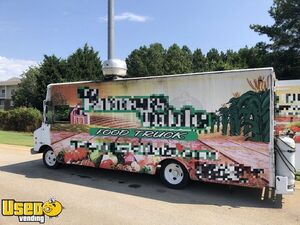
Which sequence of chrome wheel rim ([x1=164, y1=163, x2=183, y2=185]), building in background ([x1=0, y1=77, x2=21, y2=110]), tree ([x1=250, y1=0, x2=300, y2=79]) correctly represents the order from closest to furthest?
1. chrome wheel rim ([x1=164, y1=163, x2=183, y2=185])
2. tree ([x1=250, y1=0, x2=300, y2=79])
3. building in background ([x1=0, y1=77, x2=21, y2=110])

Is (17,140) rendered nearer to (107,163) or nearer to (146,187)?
(107,163)

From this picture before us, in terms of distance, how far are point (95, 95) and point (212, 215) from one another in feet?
16.1

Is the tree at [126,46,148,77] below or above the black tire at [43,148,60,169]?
above

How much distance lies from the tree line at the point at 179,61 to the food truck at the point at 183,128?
16.6 meters

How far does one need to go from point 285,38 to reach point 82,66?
22.0 meters

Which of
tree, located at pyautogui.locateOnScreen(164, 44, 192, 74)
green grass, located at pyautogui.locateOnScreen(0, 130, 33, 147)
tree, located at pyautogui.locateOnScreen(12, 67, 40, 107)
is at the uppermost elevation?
tree, located at pyautogui.locateOnScreen(164, 44, 192, 74)

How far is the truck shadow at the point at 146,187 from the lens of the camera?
7.61 metres

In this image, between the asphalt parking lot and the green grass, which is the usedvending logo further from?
the green grass

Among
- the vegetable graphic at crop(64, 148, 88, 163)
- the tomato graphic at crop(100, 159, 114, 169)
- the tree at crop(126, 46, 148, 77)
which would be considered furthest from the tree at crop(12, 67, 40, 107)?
the tomato graphic at crop(100, 159, 114, 169)

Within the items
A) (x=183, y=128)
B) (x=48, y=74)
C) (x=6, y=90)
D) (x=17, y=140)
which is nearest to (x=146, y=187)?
(x=183, y=128)

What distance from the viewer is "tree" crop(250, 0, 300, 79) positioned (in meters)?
23.5

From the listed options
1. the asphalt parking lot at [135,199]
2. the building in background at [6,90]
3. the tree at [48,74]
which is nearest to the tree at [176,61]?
the tree at [48,74]

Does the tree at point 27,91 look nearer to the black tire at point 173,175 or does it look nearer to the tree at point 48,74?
the tree at point 48,74

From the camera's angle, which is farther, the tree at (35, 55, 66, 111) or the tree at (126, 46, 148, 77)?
the tree at (126, 46, 148, 77)
